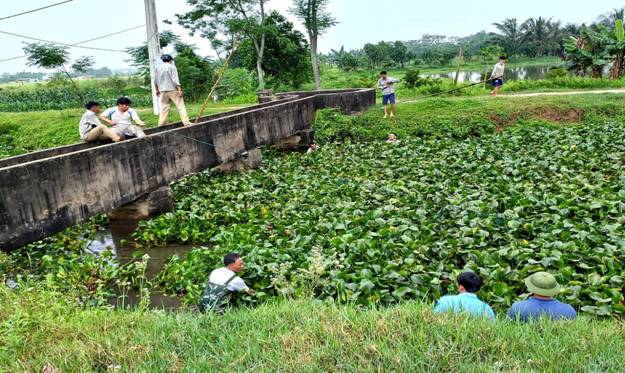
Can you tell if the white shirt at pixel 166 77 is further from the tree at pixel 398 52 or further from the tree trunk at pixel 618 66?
the tree at pixel 398 52

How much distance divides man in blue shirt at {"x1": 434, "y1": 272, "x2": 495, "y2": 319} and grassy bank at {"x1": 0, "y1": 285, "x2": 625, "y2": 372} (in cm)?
25

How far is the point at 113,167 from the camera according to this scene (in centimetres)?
825

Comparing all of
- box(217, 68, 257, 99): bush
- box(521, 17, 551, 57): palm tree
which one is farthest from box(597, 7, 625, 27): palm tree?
box(217, 68, 257, 99): bush

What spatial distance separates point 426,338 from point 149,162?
23.8 feet

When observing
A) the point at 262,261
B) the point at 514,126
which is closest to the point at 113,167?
the point at 262,261

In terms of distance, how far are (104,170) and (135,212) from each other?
1361 millimetres

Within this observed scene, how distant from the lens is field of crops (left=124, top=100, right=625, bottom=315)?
5324 mm

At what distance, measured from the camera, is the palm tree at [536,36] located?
56062 millimetres

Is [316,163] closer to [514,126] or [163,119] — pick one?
[163,119]

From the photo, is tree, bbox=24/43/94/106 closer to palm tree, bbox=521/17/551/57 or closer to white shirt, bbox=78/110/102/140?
white shirt, bbox=78/110/102/140

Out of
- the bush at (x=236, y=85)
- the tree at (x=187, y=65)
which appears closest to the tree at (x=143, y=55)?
the tree at (x=187, y=65)

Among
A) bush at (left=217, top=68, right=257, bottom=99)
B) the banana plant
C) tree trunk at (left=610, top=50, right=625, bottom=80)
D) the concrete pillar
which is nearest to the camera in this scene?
the concrete pillar

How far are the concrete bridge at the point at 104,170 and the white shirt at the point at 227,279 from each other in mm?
3187

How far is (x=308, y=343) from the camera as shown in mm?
3334
